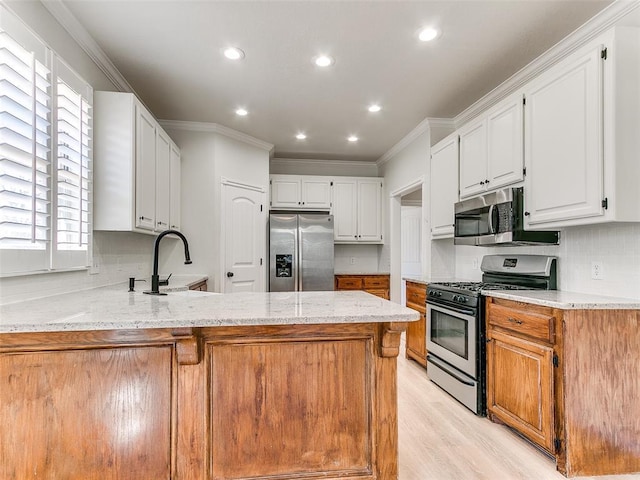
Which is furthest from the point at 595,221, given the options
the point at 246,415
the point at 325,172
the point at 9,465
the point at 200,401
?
the point at 325,172

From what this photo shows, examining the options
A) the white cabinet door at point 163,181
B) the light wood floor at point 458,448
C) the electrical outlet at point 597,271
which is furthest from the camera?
the white cabinet door at point 163,181

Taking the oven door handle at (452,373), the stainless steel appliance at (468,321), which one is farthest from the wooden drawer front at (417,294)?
the oven door handle at (452,373)

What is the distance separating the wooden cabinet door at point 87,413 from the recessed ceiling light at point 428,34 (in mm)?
2426

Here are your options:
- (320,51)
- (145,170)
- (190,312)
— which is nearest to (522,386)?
(190,312)

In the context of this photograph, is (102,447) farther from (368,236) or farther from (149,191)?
(368,236)

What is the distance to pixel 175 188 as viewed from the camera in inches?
151

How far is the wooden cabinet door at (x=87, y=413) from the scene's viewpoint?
143 cm

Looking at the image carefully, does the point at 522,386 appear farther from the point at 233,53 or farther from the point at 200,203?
the point at 200,203

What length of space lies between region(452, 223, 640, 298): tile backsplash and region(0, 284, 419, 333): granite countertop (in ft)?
5.12

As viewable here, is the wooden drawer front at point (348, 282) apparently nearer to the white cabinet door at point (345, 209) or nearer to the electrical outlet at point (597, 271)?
the white cabinet door at point (345, 209)

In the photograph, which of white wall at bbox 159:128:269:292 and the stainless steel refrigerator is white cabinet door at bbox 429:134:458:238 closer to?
the stainless steel refrigerator

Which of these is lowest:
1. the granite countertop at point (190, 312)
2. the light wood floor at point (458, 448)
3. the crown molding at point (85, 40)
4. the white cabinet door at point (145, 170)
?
the light wood floor at point (458, 448)

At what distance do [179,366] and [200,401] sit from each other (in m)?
0.17

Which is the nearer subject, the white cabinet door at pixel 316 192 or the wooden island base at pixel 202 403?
the wooden island base at pixel 202 403
